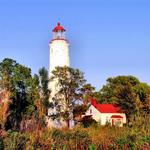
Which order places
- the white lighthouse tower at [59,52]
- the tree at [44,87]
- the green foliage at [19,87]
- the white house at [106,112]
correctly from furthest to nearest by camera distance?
the white house at [106,112] → the white lighthouse tower at [59,52] → the tree at [44,87] → the green foliage at [19,87]

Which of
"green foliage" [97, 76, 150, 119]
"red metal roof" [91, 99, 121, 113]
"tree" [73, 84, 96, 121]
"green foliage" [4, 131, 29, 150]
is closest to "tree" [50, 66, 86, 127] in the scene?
"tree" [73, 84, 96, 121]

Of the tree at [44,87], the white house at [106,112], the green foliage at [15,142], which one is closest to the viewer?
the green foliage at [15,142]

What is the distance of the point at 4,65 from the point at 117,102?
2062 cm

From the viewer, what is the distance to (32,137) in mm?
12344

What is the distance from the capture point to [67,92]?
39.0m

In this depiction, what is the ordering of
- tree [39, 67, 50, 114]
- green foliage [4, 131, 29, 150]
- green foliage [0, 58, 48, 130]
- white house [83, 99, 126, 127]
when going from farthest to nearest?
white house [83, 99, 126, 127]
tree [39, 67, 50, 114]
green foliage [0, 58, 48, 130]
green foliage [4, 131, 29, 150]

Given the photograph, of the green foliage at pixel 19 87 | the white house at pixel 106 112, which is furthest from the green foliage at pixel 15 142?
the white house at pixel 106 112

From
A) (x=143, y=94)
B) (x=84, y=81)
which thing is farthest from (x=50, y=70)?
(x=143, y=94)

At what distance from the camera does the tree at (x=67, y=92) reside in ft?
126

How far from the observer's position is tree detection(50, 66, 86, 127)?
3844cm

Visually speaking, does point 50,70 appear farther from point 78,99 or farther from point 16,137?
point 16,137

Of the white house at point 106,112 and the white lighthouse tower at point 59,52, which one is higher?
the white lighthouse tower at point 59,52

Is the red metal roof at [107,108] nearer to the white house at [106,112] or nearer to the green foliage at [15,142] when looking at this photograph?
the white house at [106,112]

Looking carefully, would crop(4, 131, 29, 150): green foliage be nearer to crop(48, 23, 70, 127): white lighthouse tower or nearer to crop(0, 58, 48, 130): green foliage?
crop(0, 58, 48, 130): green foliage
